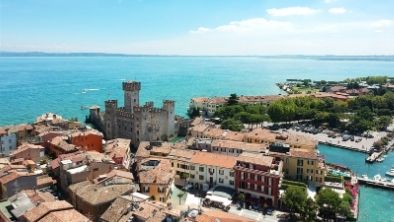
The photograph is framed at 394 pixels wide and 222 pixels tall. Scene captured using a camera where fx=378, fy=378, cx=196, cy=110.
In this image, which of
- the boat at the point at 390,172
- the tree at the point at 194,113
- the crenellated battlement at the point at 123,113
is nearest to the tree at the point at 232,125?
the crenellated battlement at the point at 123,113

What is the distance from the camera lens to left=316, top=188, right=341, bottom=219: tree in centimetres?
3297

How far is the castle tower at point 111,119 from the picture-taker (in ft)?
199

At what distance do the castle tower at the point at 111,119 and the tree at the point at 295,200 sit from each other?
114 ft

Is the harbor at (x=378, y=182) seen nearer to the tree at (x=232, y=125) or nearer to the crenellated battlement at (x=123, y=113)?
the tree at (x=232, y=125)

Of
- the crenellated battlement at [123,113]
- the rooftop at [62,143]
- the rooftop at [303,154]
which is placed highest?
the crenellated battlement at [123,113]

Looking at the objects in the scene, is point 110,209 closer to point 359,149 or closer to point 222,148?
point 222,148

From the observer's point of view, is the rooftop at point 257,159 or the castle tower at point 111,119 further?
the castle tower at point 111,119

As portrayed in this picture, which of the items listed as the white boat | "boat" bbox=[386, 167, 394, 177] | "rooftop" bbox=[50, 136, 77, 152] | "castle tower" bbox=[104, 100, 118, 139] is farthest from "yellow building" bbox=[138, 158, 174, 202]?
"boat" bbox=[386, 167, 394, 177]

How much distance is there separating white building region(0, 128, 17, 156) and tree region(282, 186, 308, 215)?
38141 millimetres

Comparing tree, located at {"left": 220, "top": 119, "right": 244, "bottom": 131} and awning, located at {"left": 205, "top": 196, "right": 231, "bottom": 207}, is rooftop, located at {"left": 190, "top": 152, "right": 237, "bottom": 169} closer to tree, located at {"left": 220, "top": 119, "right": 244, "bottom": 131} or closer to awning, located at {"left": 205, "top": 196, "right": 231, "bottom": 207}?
awning, located at {"left": 205, "top": 196, "right": 231, "bottom": 207}

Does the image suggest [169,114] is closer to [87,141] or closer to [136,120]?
[136,120]

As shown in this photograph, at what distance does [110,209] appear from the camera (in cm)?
2864

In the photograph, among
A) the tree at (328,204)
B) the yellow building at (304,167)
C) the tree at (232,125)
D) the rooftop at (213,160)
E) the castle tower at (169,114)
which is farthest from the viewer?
the tree at (232,125)

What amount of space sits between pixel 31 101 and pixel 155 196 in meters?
89.8
